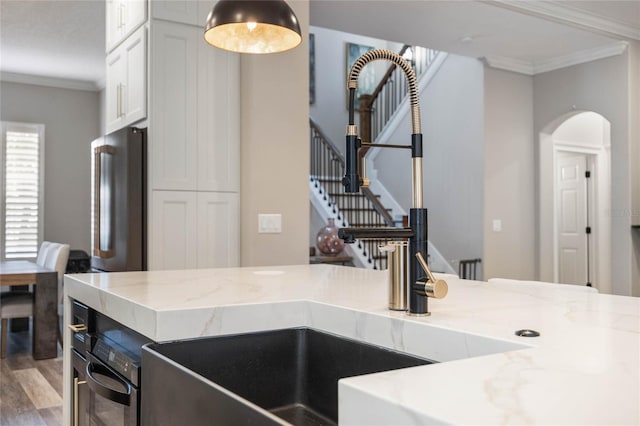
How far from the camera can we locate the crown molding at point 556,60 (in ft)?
18.2

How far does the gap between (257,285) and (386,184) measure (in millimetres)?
6310

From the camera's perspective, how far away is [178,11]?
3287mm

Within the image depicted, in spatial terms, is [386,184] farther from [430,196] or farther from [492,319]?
[492,319]

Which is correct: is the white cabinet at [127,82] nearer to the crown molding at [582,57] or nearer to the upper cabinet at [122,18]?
the upper cabinet at [122,18]

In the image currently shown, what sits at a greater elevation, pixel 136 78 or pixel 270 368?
pixel 136 78

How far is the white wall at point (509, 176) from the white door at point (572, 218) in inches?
42.1

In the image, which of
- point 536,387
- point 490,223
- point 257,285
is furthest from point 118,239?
point 490,223

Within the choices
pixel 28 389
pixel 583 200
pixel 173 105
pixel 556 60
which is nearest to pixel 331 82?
pixel 556 60

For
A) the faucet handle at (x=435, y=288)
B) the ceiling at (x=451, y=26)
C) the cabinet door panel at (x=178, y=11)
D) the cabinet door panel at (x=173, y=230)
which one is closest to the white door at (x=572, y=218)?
the ceiling at (x=451, y=26)

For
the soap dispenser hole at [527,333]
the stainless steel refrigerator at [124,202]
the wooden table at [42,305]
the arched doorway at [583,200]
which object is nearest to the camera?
the soap dispenser hole at [527,333]

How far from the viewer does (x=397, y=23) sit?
488 centimetres

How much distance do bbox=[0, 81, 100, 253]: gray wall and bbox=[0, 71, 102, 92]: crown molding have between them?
0.05m

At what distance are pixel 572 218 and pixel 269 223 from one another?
5.11 m

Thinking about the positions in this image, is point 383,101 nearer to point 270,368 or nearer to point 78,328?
point 78,328
